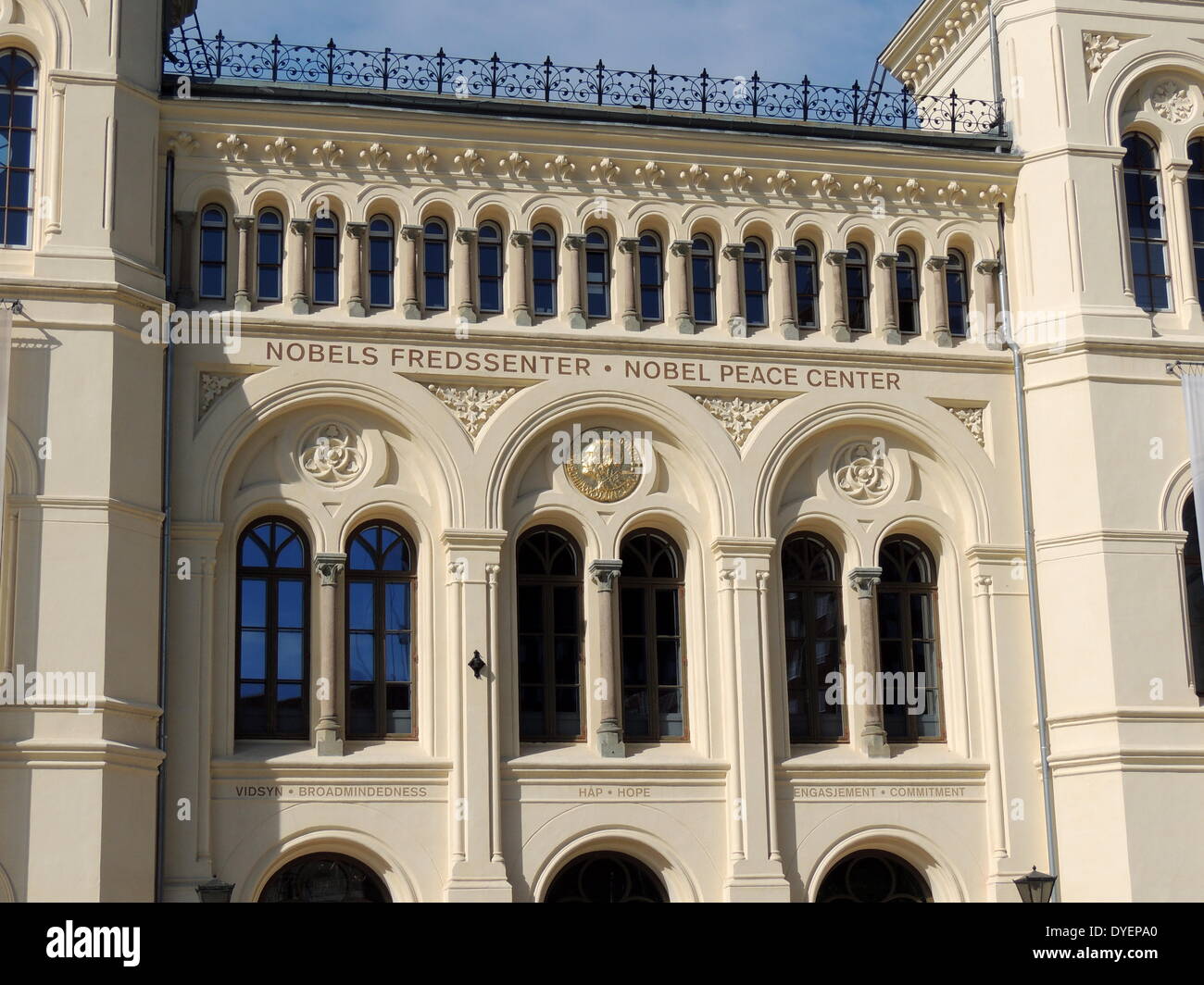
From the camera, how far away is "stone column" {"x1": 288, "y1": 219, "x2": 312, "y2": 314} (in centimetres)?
2538

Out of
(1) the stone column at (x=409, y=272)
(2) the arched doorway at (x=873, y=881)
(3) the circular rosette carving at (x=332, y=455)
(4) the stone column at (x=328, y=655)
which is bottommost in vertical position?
(2) the arched doorway at (x=873, y=881)

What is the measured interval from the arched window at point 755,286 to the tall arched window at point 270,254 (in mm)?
6414

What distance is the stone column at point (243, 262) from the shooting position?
82.5 feet

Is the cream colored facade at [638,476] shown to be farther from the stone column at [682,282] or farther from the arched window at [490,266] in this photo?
the arched window at [490,266]

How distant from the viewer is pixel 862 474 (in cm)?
2673

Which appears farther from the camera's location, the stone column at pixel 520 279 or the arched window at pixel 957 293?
the arched window at pixel 957 293

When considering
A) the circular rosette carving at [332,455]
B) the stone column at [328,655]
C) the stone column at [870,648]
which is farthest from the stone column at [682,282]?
the stone column at [328,655]

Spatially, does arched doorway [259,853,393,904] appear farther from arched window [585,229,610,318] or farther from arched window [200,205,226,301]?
arched window [585,229,610,318]

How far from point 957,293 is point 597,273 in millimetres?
5307

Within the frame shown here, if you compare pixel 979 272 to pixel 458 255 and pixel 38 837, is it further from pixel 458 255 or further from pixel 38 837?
pixel 38 837

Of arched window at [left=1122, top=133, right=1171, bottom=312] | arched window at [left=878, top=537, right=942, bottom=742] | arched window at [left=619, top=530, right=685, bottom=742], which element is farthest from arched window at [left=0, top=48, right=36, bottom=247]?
arched window at [left=1122, top=133, right=1171, bottom=312]

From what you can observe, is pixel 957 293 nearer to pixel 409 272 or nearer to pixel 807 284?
pixel 807 284

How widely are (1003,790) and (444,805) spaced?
7436 mm
